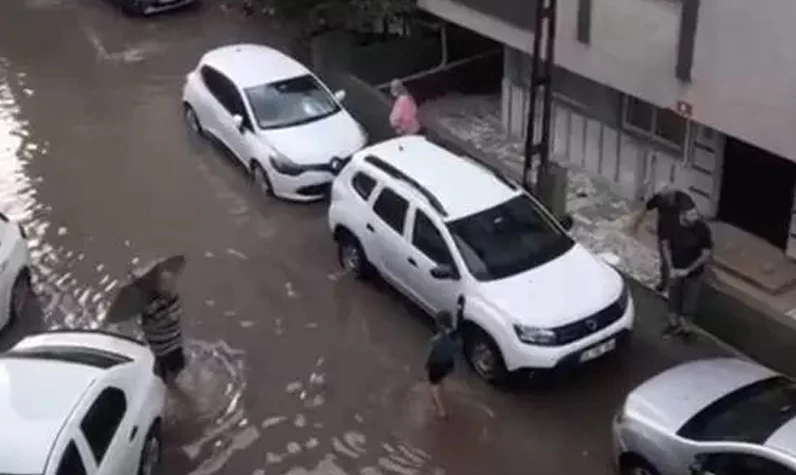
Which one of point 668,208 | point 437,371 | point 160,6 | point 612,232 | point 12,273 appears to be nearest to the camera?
point 437,371

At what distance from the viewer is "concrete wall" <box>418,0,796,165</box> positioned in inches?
529

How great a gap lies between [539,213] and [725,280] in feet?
8.91

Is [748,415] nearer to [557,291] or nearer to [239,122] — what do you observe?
[557,291]

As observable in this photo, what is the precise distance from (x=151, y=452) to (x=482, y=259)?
13.8ft

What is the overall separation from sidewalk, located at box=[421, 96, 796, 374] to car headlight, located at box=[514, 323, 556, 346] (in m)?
2.29

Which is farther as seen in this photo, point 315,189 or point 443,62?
point 443,62

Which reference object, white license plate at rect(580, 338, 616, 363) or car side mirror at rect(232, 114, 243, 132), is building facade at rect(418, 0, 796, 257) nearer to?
white license plate at rect(580, 338, 616, 363)

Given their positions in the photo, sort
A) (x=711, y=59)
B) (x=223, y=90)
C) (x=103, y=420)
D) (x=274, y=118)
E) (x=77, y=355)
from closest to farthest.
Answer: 1. (x=103, y=420)
2. (x=77, y=355)
3. (x=711, y=59)
4. (x=274, y=118)
5. (x=223, y=90)

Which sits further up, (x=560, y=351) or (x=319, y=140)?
(x=319, y=140)

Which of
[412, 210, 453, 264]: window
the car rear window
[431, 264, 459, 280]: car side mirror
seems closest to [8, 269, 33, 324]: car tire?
the car rear window

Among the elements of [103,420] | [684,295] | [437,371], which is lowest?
[684,295]

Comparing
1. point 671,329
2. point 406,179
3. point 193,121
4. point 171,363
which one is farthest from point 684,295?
point 193,121

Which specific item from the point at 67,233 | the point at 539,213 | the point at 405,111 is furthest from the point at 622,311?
the point at 67,233

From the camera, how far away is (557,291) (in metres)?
12.8
